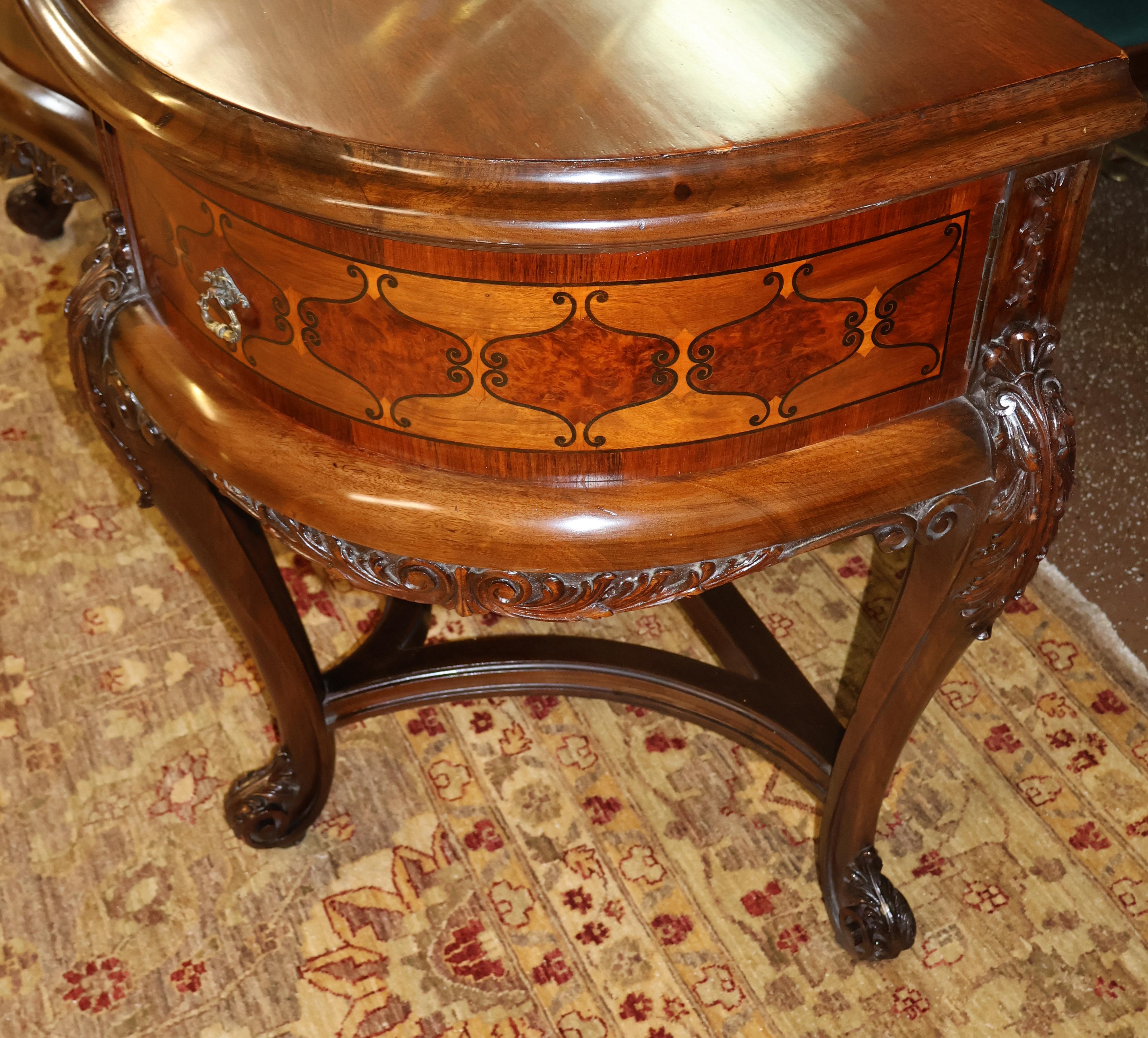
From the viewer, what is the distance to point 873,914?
1329 mm

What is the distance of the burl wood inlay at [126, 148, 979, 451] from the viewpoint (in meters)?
0.79

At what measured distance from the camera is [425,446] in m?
0.88

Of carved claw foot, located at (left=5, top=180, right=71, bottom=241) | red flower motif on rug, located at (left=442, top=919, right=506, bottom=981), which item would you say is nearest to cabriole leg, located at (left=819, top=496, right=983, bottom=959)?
red flower motif on rug, located at (left=442, top=919, right=506, bottom=981)

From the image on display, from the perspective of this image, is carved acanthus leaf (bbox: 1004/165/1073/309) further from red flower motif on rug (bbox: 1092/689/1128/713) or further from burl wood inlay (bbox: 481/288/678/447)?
red flower motif on rug (bbox: 1092/689/1128/713)

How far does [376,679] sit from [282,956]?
323mm

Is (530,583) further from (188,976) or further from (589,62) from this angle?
(188,976)

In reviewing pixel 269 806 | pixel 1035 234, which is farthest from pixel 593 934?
pixel 1035 234

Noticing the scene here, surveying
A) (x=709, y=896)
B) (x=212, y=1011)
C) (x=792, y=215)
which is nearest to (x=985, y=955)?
(x=709, y=896)

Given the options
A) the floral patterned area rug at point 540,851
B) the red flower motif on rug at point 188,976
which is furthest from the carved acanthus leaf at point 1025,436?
the red flower motif on rug at point 188,976

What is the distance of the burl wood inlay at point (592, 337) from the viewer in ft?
2.58

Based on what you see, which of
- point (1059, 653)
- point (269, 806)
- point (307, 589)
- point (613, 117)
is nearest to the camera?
point (613, 117)

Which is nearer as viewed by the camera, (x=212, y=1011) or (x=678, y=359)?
(x=678, y=359)

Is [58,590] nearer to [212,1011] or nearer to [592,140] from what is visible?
[212,1011]

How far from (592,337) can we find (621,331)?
0.02 meters
